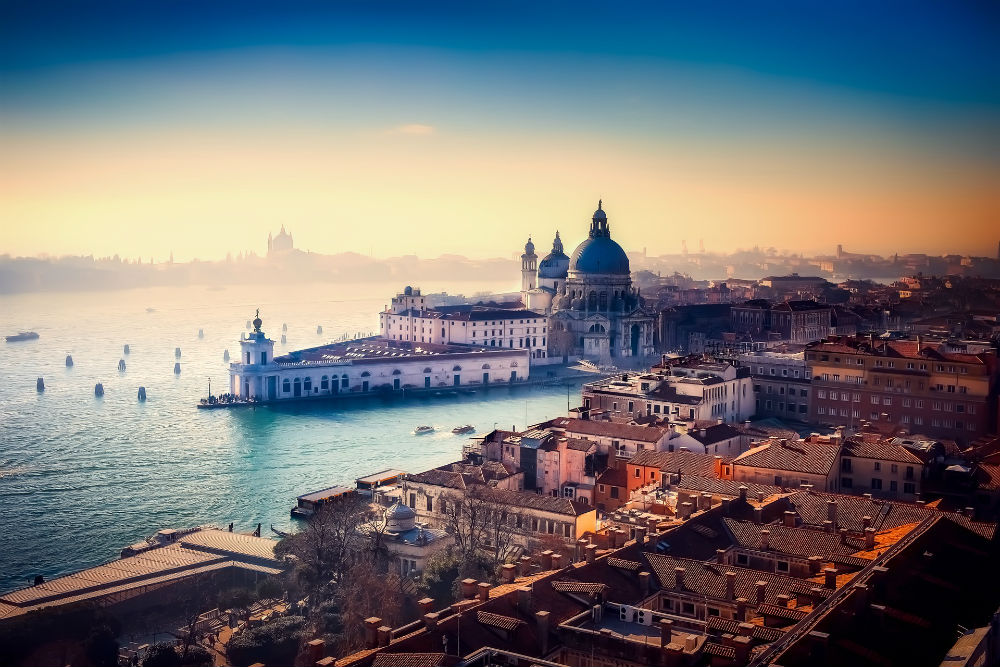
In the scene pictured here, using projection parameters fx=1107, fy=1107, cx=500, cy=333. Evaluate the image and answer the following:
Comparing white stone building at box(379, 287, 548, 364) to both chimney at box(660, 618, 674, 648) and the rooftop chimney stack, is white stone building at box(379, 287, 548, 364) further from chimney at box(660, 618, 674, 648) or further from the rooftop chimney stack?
chimney at box(660, 618, 674, 648)

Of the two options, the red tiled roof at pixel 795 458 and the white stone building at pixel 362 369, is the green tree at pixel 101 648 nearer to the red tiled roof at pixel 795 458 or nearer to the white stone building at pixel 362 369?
the red tiled roof at pixel 795 458

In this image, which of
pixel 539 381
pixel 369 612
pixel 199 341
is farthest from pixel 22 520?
pixel 199 341

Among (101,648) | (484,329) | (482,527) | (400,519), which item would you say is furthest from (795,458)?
(484,329)

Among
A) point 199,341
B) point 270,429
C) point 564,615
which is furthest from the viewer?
point 199,341

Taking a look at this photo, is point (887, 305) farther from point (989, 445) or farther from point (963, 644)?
point (963, 644)

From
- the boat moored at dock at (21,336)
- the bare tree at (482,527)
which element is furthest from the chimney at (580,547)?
the boat moored at dock at (21,336)

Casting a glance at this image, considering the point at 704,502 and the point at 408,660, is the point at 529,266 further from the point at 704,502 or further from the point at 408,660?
the point at 408,660
